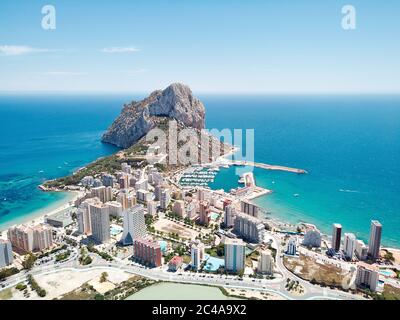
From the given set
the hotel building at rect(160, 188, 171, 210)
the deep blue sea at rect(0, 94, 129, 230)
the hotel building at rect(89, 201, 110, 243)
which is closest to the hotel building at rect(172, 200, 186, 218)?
the hotel building at rect(160, 188, 171, 210)

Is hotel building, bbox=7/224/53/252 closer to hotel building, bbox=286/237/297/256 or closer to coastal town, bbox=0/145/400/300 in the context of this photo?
coastal town, bbox=0/145/400/300

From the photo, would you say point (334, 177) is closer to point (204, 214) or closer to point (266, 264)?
point (204, 214)

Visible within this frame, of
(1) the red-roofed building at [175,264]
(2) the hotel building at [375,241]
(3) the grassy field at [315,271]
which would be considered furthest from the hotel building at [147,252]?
(2) the hotel building at [375,241]

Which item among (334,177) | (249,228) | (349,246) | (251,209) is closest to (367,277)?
(349,246)
